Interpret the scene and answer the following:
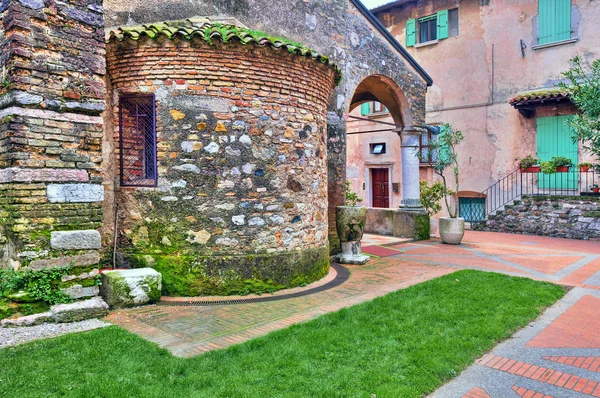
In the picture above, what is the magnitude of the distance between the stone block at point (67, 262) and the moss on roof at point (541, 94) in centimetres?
1392

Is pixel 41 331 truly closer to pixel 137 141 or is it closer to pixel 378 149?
pixel 137 141

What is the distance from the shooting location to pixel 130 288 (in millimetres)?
5402

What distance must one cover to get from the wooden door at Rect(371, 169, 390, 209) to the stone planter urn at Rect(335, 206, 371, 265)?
36.8ft

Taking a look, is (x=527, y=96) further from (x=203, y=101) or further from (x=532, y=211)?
(x=203, y=101)

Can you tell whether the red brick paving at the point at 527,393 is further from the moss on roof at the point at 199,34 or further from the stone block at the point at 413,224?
the stone block at the point at 413,224

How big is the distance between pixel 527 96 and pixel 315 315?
12746mm

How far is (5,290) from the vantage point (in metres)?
4.62

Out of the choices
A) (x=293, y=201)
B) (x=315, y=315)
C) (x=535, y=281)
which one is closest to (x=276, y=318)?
(x=315, y=315)

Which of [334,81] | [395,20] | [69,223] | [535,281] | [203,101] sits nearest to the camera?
[69,223]

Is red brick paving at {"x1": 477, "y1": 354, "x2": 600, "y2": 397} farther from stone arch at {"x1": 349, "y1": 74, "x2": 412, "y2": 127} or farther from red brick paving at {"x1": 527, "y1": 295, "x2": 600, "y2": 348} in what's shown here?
stone arch at {"x1": 349, "y1": 74, "x2": 412, "y2": 127}

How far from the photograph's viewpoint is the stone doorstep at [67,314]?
4511 mm

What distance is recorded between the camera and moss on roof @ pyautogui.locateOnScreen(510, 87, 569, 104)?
13.6m

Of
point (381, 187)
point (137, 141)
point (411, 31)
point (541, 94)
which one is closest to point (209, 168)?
point (137, 141)

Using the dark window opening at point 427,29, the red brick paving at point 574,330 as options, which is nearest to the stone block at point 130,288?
the red brick paving at point 574,330
